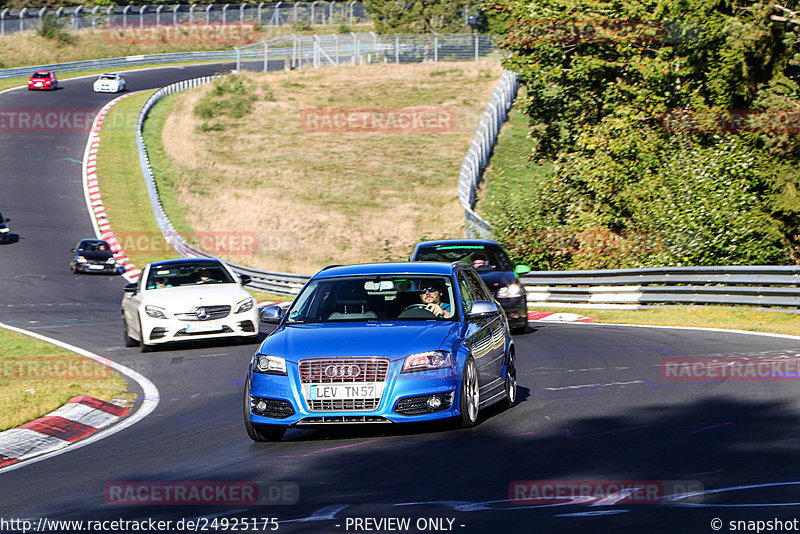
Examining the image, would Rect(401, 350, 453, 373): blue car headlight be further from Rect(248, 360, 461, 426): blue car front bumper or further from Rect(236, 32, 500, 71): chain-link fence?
Rect(236, 32, 500, 71): chain-link fence

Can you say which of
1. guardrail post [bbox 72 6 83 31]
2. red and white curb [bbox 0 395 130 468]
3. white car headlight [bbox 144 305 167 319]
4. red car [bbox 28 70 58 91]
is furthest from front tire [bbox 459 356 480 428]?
guardrail post [bbox 72 6 83 31]

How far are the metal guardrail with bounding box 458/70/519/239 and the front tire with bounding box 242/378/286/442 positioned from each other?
21984 mm

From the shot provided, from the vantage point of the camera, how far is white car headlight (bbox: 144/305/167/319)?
17.9m

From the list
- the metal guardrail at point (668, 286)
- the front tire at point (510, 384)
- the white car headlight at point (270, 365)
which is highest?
the white car headlight at point (270, 365)

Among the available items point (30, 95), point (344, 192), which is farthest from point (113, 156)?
point (30, 95)

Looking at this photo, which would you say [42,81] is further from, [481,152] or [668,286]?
[668,286]

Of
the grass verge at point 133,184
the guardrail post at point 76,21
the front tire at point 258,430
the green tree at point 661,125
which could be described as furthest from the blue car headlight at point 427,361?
the guardrail post at point 76,21

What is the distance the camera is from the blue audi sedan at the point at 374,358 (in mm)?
8633

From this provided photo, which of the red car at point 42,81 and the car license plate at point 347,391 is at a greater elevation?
the car license plate at point 347,391

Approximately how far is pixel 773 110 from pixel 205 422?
20.2m

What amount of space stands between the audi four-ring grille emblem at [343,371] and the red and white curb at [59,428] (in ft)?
9.48

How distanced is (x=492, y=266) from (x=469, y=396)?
33.7 feet

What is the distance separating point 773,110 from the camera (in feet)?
88.2

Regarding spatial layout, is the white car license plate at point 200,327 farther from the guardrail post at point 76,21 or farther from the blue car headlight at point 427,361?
the guardrail post at point 76,21
